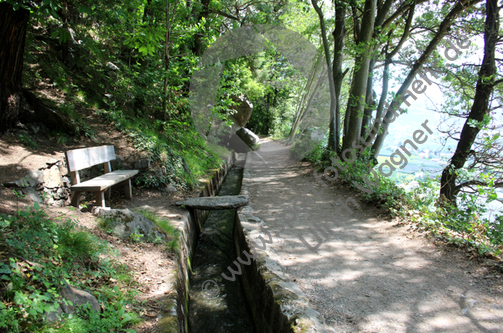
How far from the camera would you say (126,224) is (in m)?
3.49

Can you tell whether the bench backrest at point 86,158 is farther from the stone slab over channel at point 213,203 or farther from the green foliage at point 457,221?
the green foliage at point 457,221

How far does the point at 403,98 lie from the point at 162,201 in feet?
Result: 21.4

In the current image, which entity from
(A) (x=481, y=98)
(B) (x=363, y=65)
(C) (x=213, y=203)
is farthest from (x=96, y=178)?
(A) (x=481, y=98)

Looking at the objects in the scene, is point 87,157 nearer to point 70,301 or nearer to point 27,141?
point 27,141

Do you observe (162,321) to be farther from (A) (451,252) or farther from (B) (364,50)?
(B) (364,50)

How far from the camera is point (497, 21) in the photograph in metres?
5.72

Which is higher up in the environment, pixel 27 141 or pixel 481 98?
pixel 481 98

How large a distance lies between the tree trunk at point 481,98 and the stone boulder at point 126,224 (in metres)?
5.74

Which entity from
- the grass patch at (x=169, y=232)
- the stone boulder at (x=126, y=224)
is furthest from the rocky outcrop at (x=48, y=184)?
the grass patch at (x=169, y=232)

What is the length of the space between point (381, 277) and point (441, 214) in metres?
1.86

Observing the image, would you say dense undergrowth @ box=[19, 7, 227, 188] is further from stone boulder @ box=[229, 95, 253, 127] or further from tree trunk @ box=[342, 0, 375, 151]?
stone boulder @ box=[229, 95, 253, 127]

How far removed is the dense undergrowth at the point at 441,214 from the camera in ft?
11.5

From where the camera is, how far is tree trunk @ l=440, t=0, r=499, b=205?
578 cm

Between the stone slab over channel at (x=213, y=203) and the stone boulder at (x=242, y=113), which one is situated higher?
the stone boulder at (x=242, y=113)
